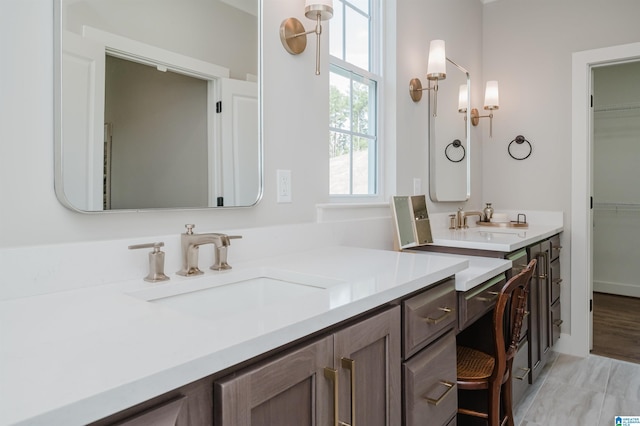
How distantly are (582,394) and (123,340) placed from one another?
102 inches

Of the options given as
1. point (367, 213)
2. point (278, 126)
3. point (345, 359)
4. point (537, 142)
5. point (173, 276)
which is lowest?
point (345, 359)

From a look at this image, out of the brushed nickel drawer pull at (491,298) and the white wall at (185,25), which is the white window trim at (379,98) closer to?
the brushed nickel drawer pull at (491,298)

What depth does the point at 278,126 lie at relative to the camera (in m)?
1.55

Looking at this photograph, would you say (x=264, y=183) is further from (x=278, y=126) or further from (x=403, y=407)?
(x=403, y=407)

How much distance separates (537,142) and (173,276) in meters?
2.96

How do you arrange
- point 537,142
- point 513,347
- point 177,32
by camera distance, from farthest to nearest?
point 537,142, point 513,347, point 177,32

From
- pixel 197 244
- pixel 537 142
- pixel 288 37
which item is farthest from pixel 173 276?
pixel 537 142

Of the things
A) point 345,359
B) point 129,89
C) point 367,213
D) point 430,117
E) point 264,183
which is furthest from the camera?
point 430,117

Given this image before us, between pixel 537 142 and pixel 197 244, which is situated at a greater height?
pixel 537 142

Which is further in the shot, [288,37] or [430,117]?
[430,117]

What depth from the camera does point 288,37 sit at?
5.15 feet

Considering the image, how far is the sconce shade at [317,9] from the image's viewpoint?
151cm

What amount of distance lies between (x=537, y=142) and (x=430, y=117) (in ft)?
3.67

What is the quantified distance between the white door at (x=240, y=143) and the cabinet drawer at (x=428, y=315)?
2.16 ft
